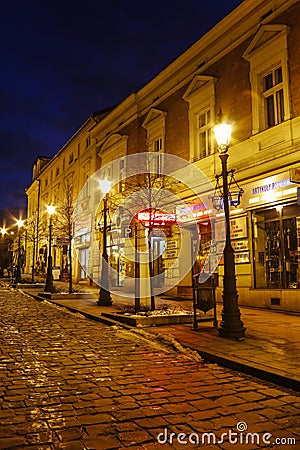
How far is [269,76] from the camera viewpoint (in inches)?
572

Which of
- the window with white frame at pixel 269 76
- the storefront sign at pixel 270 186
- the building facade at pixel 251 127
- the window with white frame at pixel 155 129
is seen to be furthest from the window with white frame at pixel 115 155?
the storefront sign at pixel 270 186

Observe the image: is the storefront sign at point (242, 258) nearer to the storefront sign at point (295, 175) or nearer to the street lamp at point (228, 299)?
the storefront sign at point (295, 175)

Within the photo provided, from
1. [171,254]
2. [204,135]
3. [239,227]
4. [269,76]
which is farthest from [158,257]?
[269,76]

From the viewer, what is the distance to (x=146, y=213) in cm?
1401

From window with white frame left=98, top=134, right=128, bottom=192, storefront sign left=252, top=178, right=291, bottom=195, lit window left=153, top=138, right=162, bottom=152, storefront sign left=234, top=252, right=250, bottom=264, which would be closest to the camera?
storefront sign left=252, top=178, right=291, bottom=195

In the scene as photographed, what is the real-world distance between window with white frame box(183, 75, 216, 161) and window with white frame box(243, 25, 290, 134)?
2381 millimetres

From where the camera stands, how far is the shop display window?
43.4 feet

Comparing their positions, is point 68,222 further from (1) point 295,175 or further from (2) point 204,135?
(1) point 295,175

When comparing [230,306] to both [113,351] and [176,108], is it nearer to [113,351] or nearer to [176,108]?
[113,351]

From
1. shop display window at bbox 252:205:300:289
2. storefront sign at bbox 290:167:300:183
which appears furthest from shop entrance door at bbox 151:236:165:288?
storefront sign at bbox 290:167:300:183

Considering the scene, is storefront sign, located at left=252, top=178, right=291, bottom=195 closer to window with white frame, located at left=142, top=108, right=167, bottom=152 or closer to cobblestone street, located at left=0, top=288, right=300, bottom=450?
cobblestone street, located at left=0, top=288, right=300, bottom=450

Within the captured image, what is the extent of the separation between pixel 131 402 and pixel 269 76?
12.5 metres

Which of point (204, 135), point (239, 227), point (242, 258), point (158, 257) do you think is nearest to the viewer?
point (242, 258)

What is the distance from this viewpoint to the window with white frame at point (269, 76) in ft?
44.4
